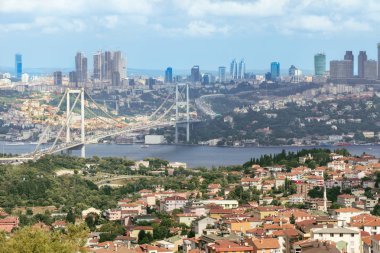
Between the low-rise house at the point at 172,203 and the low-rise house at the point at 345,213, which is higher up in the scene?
the low-rise house at the point at 345,213

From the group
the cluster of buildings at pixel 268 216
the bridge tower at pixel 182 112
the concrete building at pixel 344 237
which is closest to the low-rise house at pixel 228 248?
the cluster of buildings at pixel 268 216

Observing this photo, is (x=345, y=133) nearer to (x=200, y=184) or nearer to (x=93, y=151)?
→ (x=93, y=151)

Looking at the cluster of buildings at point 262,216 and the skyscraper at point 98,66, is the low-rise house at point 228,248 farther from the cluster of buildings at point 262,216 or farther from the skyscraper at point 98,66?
the skyscraper at point 98,66

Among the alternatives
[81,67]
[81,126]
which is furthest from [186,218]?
[81,67]

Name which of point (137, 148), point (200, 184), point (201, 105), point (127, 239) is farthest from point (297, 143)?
point (127, 239)

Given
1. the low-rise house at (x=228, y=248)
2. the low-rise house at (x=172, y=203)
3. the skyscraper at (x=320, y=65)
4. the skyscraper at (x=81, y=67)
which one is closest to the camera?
the low-rise house at (x=228, y=248)

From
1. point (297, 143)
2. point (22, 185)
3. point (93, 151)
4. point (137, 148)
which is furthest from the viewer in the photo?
point (297, 143)

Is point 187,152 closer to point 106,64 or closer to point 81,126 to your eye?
point 81,126
